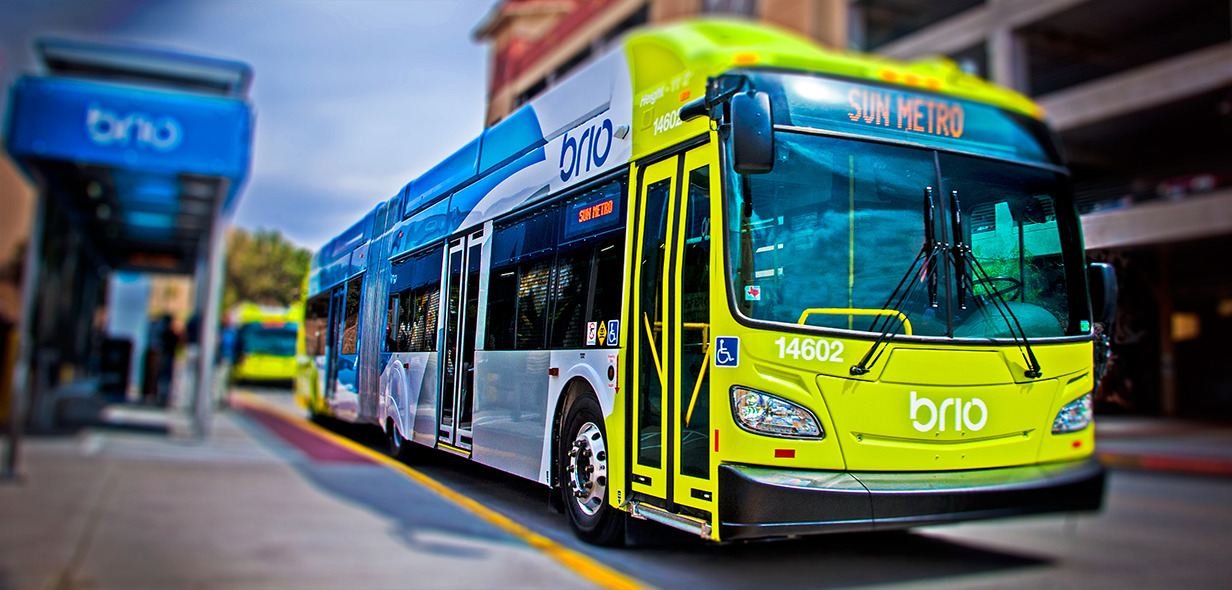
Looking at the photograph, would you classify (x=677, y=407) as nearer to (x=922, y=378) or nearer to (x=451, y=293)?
(x=922, y=378)

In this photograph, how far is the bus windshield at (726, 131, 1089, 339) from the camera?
2.37 meters

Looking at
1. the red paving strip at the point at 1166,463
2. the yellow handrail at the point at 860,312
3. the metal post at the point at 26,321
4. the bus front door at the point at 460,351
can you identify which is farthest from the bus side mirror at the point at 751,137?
the red paving strip at the point at 1166,463

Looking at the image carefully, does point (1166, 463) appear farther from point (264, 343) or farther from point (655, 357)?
point (655, 357)

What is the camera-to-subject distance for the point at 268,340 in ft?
13.9

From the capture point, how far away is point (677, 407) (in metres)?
2.53

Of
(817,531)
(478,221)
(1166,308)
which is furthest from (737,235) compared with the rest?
(1166,308)

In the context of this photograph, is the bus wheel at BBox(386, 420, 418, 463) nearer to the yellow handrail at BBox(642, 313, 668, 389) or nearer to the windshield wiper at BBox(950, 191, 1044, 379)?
the yellow handrail at BBox(642, 313, 668, 389)

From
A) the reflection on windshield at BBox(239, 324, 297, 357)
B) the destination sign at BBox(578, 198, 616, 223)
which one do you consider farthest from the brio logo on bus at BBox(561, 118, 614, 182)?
the reflection on windshield at BBox(239, 324, 297, 357)

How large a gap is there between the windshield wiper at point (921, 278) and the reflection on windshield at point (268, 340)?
2467 mm

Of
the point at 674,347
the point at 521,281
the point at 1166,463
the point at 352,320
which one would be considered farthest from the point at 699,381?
the point at 1166,463

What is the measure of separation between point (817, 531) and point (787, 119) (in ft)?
3.69

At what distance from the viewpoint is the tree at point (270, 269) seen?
356cm

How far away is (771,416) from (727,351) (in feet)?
0.64

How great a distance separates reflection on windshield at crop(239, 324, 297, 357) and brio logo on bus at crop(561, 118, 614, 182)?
160 cm
